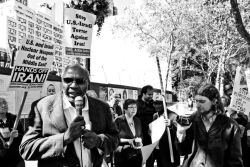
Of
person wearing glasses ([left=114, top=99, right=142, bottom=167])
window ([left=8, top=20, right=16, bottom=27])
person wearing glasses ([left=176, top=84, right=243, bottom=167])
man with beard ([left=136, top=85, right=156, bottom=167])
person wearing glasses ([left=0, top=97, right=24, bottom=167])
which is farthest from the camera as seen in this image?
window ([left=8, top=20, right=16, bottom=27])

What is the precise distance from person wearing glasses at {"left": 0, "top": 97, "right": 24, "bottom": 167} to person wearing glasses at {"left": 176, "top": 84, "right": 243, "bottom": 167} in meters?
2.14

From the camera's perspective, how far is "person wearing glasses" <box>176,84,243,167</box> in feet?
11.4

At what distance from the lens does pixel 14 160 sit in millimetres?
4570

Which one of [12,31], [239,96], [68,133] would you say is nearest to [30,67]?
[68,133]

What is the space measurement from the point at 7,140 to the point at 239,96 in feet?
12.5

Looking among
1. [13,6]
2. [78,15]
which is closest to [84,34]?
[78,15]

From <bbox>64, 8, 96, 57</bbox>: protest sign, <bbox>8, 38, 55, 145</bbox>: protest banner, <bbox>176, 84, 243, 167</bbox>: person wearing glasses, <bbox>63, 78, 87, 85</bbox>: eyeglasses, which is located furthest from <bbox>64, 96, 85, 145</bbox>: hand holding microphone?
<bbox>64, 8, 96, 57</bbox>: protest sign

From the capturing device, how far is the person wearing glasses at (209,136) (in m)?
3.47

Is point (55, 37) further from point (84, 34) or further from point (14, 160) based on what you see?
point (14, 160)

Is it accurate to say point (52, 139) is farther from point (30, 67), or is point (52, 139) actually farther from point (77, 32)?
point (77, 32)

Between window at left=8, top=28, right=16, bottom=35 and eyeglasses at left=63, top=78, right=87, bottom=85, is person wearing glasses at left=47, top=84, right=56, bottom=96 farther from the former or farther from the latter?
eyeglasses at left=63, top=78, right=87, bottom=85

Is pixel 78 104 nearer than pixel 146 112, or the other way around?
pixel 78 104

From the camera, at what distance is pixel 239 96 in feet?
20.0

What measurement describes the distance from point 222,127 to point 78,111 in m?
1.71
